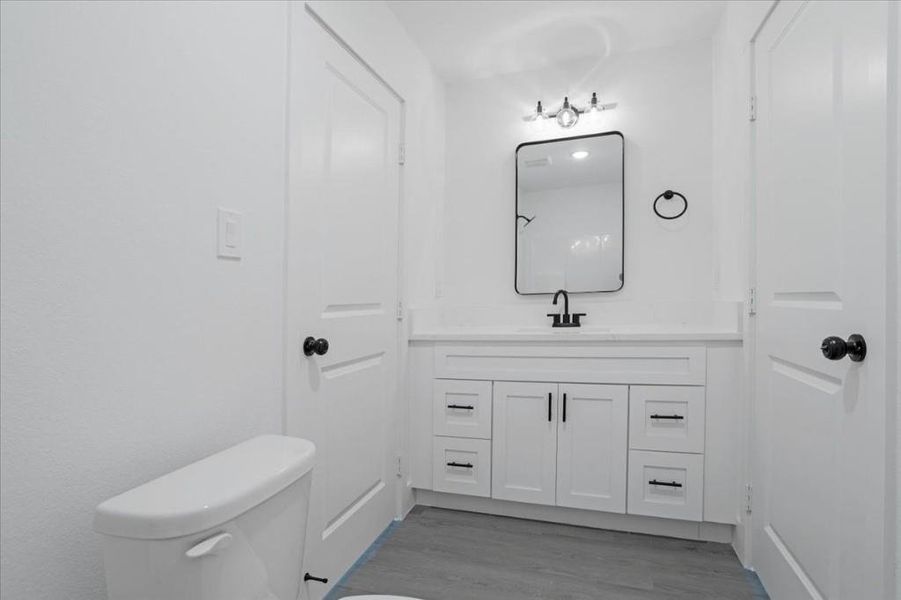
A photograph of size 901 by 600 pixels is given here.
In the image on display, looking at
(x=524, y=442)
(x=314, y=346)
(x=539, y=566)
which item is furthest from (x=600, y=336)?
(x=314, y=346)

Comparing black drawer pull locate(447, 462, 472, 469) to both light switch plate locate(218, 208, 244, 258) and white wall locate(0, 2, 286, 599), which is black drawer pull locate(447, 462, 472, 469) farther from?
light switch plate locate(218, 208, 244, 258)

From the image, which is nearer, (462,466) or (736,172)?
(736,172)

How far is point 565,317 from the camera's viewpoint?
247 cm

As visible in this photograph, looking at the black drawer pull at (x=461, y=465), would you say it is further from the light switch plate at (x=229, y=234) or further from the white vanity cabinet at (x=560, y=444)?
the light switch plate at (x=229, y=234)

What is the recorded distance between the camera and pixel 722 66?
217 centimetres

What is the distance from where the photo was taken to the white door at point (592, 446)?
1.96 m

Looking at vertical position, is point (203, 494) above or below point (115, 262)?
below

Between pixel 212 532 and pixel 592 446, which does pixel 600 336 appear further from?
pixel 212 532

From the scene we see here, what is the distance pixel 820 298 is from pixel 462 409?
1414 millimetres

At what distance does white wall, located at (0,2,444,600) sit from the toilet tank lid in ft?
0.46

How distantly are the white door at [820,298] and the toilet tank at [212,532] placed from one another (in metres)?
1.18

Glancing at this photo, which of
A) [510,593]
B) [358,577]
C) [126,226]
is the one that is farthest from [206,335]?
[510,593]

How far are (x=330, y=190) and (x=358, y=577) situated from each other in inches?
54.0

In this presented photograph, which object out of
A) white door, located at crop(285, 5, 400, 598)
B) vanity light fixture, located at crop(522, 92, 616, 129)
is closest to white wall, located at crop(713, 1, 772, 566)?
vanity light fixture, located at crop(522, 92, 616, 129)
